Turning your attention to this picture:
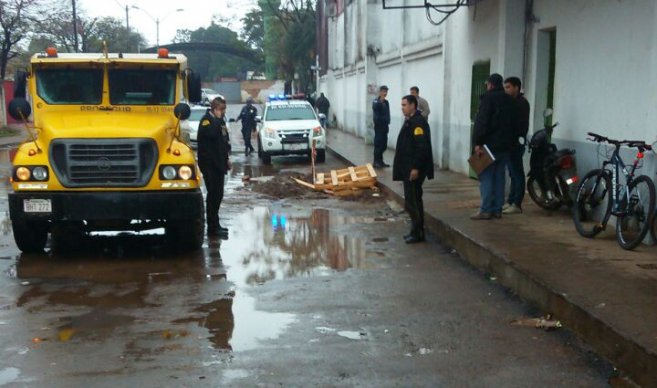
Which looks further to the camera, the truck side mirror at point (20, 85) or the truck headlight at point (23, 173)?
the truck side mirror at point (20, 85)

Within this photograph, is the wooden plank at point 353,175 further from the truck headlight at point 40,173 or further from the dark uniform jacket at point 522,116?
the truck headlight at point 40,173

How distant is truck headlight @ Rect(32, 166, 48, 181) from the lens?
859cm

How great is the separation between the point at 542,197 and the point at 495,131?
131cm

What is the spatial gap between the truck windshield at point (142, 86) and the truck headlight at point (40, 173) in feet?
4.93

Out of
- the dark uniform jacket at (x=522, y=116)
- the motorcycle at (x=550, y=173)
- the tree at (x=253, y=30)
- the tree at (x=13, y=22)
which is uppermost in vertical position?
the tree at (x=253, y=30)

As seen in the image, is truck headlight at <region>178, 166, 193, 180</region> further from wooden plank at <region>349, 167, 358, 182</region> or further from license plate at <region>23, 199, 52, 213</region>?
wooden plank at <region>349, 167, 358, 182</region>

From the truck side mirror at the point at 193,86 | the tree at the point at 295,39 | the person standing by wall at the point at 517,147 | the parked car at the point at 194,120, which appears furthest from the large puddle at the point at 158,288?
Answer: the tree at the point at 295,39

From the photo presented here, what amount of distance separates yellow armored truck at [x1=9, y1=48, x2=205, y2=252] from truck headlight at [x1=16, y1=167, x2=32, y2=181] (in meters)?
0.01

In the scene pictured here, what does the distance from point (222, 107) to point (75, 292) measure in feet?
12.6

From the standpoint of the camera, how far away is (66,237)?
10.2 metres

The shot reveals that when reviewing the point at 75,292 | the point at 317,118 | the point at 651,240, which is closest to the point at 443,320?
the point at 651,240

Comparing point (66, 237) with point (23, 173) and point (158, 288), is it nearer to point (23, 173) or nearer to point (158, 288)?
point (23, 173)

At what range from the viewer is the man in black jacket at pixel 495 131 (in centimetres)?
978

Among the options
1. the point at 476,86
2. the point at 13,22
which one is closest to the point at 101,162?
the point at 476,86
